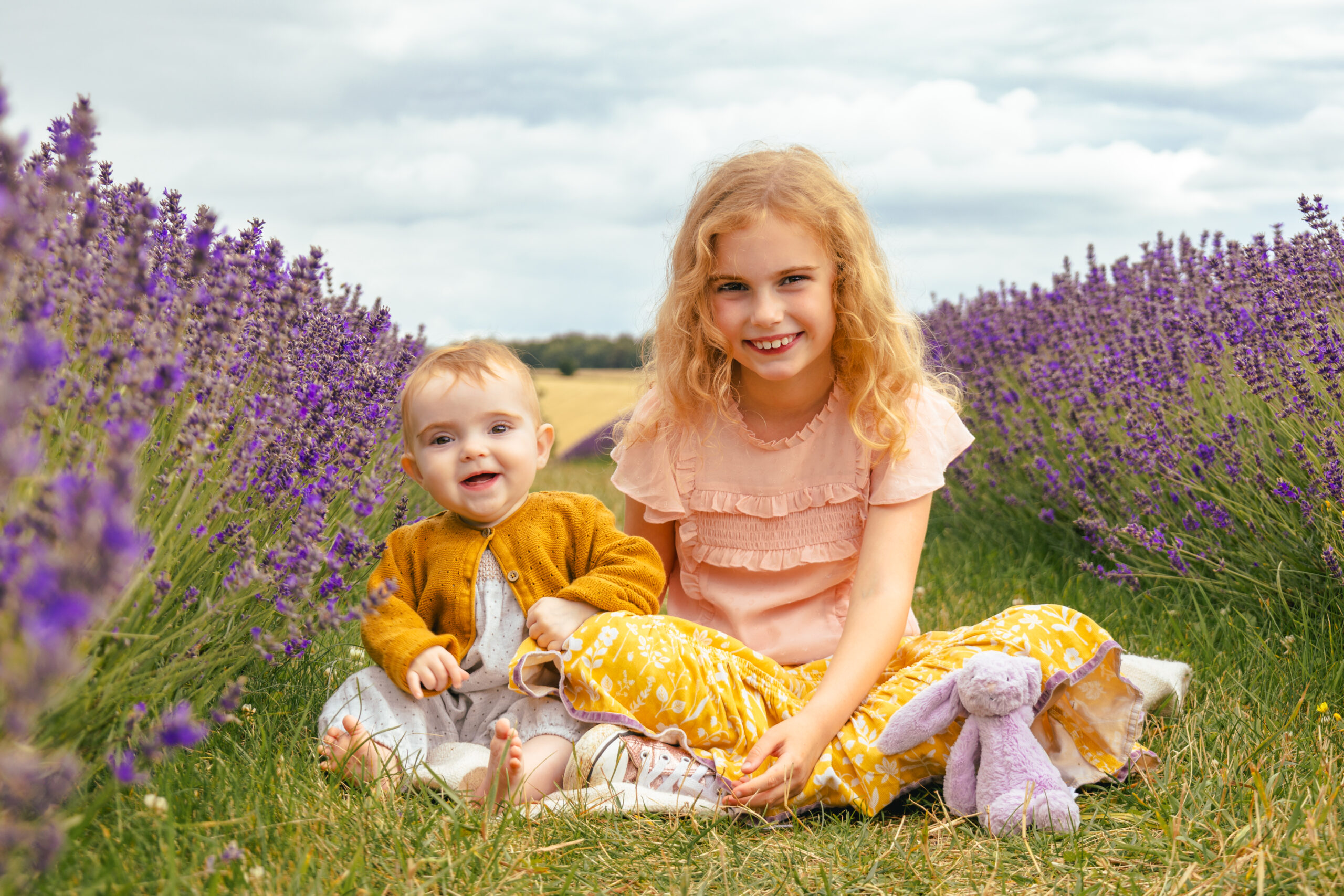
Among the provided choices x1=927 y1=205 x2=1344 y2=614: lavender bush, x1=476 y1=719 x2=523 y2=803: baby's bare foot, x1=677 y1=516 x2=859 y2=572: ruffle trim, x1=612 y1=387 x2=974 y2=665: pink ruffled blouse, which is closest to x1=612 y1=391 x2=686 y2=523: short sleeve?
x1=612 y1=387 x2=974 y2=665: pink ruffled blouse

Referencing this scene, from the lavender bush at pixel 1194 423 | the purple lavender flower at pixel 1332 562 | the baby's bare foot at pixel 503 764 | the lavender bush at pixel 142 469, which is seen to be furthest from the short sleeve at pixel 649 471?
the purple lavender flower at pixel 1332 562

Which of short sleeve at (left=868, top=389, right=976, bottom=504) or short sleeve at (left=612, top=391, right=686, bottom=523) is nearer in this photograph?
short sleeve at (left=868, top=389, right=976, bottom=504)

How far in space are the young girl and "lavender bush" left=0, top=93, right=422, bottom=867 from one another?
0.55 metres

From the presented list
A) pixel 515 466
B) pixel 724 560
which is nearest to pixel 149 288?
pixel 515 466

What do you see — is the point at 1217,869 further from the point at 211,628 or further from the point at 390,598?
the point at 211,628

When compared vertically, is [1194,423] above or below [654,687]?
above

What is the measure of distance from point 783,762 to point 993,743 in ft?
1.27

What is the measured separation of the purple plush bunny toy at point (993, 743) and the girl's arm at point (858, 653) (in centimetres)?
12

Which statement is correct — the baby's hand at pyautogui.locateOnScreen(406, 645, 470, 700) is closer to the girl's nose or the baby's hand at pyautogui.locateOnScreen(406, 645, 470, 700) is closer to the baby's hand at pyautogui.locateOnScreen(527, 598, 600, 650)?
the baby's hand at pyautogui.locateOnScreen(527, 598, 600, 650)

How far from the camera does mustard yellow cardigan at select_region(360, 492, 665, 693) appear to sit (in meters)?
2.13

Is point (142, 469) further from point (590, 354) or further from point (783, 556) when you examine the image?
point (590, 354)

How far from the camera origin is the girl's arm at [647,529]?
2670 mm

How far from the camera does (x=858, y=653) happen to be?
2182mm

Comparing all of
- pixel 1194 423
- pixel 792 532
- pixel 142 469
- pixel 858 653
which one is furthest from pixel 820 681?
pixel 1194 423
